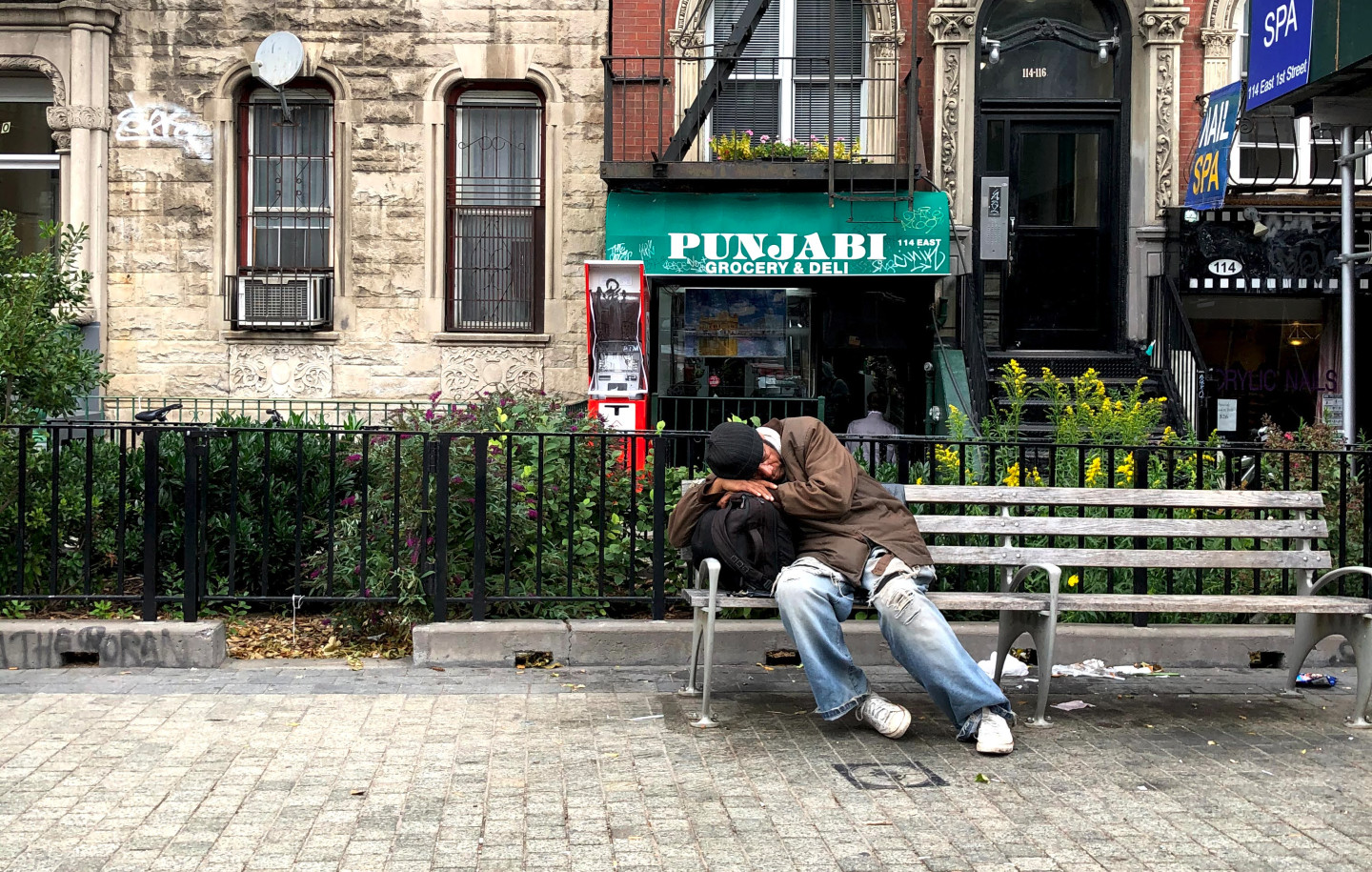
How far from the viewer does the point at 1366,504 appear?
6.88m

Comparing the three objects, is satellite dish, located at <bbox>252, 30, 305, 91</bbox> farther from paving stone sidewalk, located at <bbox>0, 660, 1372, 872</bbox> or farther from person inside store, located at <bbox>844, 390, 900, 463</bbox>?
paving stone sidewalk, located at <bbox>0, 660, 1372, 872</bbox>

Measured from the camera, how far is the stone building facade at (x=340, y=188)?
526 inches

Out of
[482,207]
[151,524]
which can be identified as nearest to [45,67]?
[482,207]

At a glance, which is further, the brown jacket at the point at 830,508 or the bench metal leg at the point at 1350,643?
the bench metal leg at the point at 1350,643

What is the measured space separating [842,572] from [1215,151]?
7988 millimetres

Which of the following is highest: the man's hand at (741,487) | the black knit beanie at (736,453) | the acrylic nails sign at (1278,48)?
the acrylic nails sign at (1278,48)

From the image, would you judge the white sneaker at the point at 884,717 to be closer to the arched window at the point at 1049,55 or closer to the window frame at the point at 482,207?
the window frame at the point at 482,207

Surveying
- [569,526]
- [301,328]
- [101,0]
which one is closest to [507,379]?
[301,328]

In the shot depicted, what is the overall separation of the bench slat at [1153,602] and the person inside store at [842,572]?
171 millimetres

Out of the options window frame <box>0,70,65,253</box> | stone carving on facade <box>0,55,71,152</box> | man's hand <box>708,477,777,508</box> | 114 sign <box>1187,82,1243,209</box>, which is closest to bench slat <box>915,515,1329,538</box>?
man's hand <box>708,477,777,508</box>

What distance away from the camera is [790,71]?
13656 millimetres

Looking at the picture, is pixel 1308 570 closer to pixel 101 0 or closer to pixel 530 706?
pixel 530 706

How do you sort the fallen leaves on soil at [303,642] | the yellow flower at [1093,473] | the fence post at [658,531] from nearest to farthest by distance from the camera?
the fence post at [658,531], the fallen leaves on soil at [303,642], the yellow flower at [1093,473]

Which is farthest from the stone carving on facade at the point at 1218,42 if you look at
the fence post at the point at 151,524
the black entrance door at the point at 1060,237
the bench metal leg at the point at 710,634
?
the fence post at the point at 151,524
